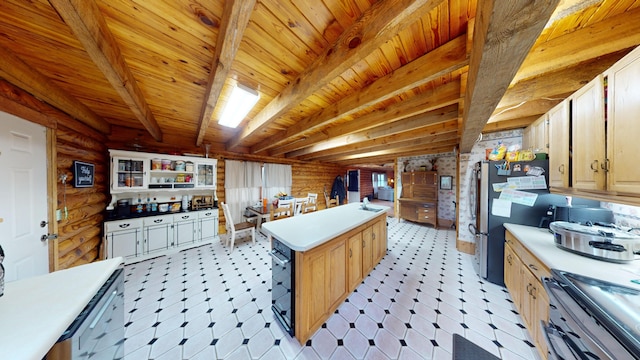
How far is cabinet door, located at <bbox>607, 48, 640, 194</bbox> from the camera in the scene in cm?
102

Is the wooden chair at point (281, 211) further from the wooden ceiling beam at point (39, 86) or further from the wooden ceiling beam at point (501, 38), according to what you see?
the wooden ceiling beam at point (501, 38)

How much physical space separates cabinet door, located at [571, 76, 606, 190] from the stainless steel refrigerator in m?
0.63

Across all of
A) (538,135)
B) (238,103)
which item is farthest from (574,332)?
(238,103)

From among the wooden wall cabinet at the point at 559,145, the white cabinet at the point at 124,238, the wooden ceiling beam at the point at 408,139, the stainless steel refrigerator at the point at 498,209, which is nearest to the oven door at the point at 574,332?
the wooden wall cabinet at the point at 559,145

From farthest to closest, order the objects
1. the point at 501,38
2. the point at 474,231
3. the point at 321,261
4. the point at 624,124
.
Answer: the point at 474,231 → the point at 321,261 → the point at 624,124 → the point at 501,38

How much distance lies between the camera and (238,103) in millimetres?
1888

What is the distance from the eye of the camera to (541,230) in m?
1.97

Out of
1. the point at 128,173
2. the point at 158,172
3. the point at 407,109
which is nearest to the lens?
the point at 407,109

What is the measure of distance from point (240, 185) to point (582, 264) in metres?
5.08

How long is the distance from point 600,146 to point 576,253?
2.78ft

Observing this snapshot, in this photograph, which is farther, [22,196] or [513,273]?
[513,273]

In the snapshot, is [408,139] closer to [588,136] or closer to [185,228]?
[588,136]

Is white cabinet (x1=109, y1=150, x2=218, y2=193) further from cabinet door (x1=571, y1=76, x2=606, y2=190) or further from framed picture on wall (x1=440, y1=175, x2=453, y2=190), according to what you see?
framed picture on wall (x1=440, y1=175, x2=453, y2=190)

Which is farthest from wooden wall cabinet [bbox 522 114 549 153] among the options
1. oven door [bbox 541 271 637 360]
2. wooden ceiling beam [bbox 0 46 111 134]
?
wooden ceiling beam [bbox 0 46 111 134]
